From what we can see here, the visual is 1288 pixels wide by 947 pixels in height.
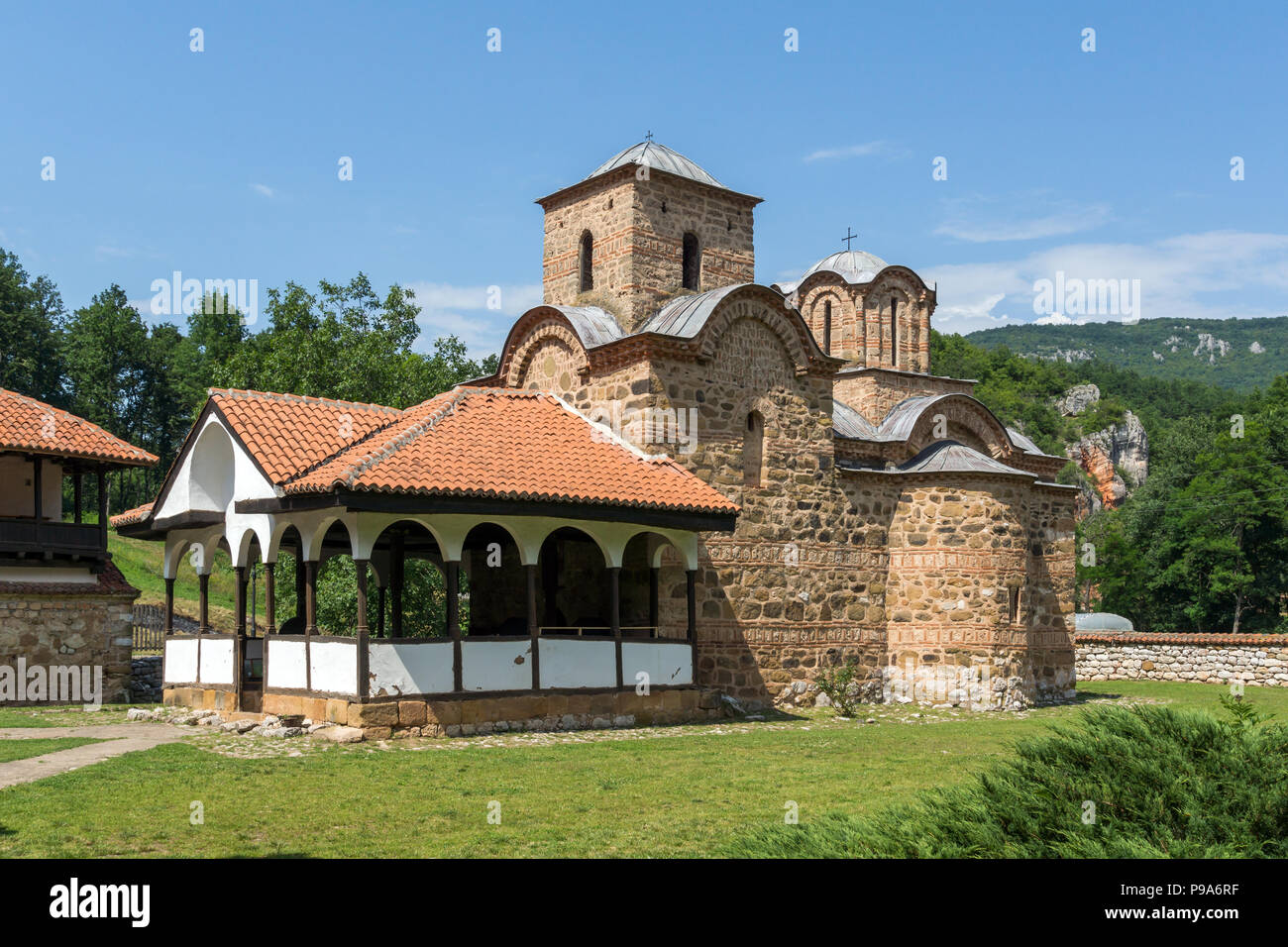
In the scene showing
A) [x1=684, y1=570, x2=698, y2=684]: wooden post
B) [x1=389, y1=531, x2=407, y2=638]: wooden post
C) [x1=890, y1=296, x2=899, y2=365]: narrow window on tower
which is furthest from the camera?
[x1=890, y1=296, x2=899, y2=365]: narrow window on tower

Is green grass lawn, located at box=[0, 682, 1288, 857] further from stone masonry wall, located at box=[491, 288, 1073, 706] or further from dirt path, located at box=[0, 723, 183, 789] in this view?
stone masonry wall, located at box=[491, 288, 1073, 706]

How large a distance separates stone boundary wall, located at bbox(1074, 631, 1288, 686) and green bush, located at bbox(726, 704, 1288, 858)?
20927 mm

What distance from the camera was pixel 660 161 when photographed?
19.3m

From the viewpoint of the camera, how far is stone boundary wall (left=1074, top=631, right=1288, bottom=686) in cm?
2497

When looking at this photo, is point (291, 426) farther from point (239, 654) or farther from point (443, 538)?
point (443, 538)

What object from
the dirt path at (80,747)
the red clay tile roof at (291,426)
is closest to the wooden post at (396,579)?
the red clay tile roof at (291,426)

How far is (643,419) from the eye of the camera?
1661 centimetres

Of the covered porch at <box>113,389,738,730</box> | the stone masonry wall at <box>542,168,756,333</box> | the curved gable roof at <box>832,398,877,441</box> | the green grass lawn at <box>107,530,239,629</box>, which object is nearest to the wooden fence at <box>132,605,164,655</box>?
the green grass lawn at <box>107,530,239,629</box>

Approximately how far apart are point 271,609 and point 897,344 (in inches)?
553

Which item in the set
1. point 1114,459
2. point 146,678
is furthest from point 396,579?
point 1114,459

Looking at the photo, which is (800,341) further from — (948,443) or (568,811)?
(568,811)

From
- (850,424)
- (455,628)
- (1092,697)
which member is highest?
(850,424)

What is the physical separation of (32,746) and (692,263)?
39.7 feet
